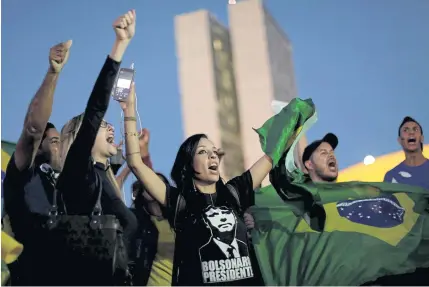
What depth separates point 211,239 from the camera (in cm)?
259

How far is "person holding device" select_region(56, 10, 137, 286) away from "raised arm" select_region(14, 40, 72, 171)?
0.43 feet

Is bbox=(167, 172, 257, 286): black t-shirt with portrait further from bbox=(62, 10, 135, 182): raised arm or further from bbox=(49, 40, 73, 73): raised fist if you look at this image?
Answer: bbox=(49, 40, 73, 73): raised fist

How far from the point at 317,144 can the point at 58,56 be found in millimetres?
1295

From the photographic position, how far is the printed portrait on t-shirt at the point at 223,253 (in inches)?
101

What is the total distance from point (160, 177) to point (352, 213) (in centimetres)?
90

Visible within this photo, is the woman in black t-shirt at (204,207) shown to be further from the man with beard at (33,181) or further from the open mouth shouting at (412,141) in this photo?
the open mouth shouting at (412,141)

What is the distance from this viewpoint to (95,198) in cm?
261

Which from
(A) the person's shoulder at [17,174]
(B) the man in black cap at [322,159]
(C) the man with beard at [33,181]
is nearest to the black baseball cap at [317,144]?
(B) the man in black cap at [322,159]

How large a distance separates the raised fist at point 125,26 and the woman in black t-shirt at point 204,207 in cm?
26

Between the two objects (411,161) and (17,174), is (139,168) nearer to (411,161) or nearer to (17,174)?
(17,174)

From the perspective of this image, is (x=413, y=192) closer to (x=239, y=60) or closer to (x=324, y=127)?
(x=324, y=127)

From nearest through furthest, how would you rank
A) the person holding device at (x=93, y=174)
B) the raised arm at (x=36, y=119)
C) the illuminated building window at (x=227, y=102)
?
the person holding device at (x=93, y=174) < the raised arm at (x=36, y=119) < the illuminated building window at (x=227, y=102)

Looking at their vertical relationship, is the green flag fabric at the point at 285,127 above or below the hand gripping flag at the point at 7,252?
above

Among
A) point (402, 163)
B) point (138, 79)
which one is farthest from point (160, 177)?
point (402, 163)
